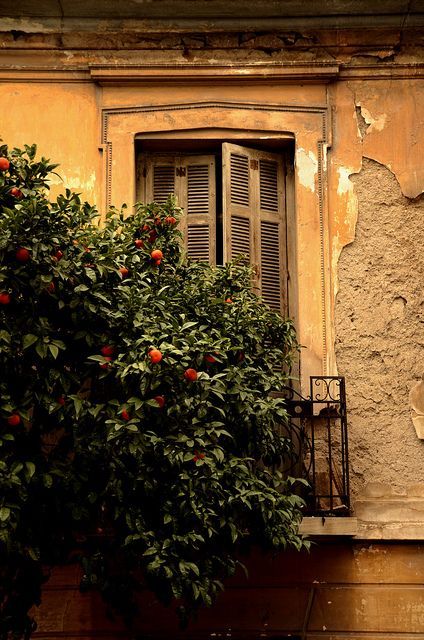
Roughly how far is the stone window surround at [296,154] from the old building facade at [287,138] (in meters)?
0.01

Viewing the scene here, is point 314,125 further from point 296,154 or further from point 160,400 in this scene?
point 160,400

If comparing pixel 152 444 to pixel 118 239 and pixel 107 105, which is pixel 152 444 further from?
pixel 107 105

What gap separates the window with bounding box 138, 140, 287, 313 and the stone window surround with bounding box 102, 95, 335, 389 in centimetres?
13

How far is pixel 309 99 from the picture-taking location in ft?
32.0

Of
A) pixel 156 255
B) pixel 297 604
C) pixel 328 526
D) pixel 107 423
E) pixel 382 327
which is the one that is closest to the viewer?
pixel 107 423

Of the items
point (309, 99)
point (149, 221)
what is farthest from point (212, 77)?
point (149, 221)

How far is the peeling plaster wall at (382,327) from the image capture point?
9000 mm

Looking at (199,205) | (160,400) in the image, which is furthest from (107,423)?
(199,205)

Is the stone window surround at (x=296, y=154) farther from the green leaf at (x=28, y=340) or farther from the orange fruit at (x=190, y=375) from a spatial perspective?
the green leaf at (x=28, y=340)

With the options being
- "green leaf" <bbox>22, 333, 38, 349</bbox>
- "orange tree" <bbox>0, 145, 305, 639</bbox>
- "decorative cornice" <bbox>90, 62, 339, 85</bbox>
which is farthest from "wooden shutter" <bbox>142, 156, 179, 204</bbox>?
"green leaf" <bbox>22, 333, 38, 349</bbox>

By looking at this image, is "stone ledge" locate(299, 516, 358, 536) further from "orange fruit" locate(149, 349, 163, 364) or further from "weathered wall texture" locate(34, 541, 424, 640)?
"orange fruit" locate(149, 349, 163, 364)

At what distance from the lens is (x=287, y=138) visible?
9.70m

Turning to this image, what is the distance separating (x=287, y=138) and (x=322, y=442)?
99.4 inches

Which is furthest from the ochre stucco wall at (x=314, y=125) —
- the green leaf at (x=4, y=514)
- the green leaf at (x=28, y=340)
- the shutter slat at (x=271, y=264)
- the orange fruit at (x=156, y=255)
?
the green leaf at (x=4, y=514)
